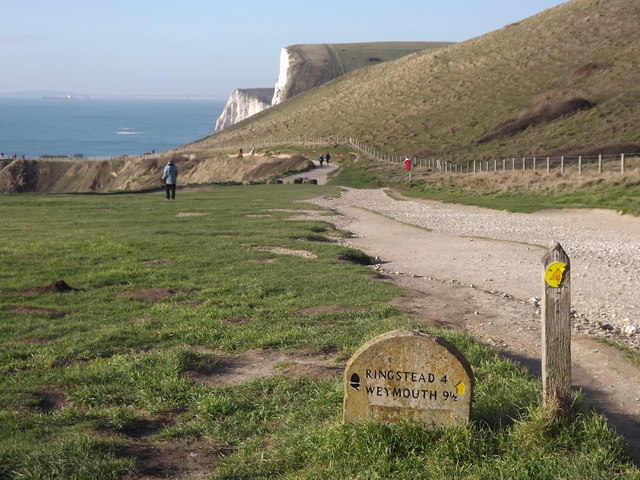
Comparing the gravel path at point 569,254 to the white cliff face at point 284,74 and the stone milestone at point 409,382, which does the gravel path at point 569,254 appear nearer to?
the stone milestone at point 409,382

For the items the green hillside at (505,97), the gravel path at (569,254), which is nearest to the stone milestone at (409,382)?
the gravel path at (569,254)

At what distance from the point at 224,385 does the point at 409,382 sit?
2622mm

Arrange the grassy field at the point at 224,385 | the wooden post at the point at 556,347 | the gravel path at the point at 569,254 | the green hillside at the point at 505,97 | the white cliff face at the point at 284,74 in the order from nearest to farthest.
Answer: the grassy field at the point at 224,385, the wooden post at the point at 556,347, the gravel path at the point at 569,254, the green hillside at the point at 505,97, the white cliff face at the point at 284,74

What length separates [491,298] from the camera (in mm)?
12398

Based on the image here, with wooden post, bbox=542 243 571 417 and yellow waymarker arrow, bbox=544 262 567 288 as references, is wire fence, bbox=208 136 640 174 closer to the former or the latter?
wooden post, bbox=542 243 571 417

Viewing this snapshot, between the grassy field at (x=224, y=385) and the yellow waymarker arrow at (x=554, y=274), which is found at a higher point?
the yellow waymarker arrow at (x=554, y=274)

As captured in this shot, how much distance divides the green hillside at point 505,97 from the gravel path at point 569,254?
27024mm

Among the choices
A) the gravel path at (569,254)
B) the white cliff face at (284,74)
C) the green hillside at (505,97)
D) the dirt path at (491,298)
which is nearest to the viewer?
the dirt path at (491,298)

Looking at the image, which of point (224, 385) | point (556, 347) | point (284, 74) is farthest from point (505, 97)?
point (284, 74)

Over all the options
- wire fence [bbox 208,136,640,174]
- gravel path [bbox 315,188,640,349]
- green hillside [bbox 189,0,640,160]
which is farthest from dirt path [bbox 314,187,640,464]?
green hillside [bbox 189,0,640,160]

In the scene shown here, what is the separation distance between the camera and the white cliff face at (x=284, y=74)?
582 feet

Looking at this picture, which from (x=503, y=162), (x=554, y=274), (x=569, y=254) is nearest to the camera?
(x=554, y=274)

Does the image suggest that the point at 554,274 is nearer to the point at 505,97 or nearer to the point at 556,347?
the point at 556,347

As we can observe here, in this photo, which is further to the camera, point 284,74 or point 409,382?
point 284,74
